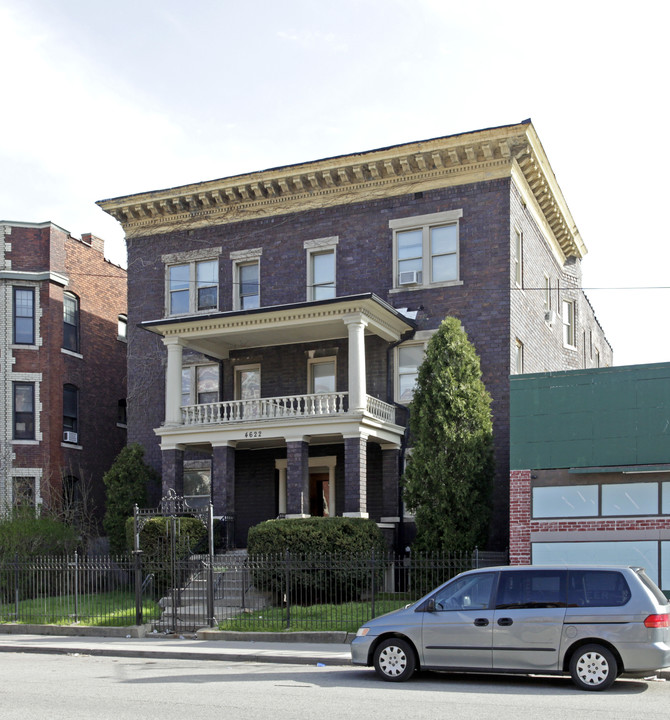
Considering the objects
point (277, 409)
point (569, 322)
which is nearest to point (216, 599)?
point (277, 409)

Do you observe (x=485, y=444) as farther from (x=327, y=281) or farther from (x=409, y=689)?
(x=409, y=689)

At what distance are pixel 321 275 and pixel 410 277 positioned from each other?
298cm

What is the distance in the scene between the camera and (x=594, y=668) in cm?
1194

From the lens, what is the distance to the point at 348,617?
18938 mm

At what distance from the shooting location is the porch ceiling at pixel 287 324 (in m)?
25.1

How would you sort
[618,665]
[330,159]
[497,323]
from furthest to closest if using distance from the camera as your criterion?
[330,159]
[497,323]
[618,665]

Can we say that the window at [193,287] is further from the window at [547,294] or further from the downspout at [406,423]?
the window at [547,294]

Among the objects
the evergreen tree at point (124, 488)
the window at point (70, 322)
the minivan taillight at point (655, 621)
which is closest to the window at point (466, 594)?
the minivan taillight at point (655, 621)

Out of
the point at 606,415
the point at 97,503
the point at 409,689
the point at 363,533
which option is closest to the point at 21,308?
the point at 97,503

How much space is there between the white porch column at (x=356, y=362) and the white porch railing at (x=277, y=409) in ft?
1.31

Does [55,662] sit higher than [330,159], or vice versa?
[330,159]

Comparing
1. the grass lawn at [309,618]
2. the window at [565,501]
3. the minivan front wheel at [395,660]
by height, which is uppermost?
the window at [565,501]

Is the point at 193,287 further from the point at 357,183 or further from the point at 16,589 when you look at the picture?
the point at 16,589

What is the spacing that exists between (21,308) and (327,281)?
10.8 metres
